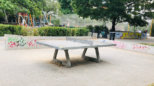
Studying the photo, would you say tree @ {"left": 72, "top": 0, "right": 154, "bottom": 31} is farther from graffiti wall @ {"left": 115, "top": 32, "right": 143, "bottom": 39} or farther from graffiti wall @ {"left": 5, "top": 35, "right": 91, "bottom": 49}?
graffiti wall @ {"left": 5, "top": 35, "right": 91, "bottom": 49}

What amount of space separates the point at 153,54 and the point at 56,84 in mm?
7098

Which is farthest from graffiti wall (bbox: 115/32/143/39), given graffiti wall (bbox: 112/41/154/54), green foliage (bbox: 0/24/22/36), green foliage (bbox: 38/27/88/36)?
green foliage (bbox: 0/24/22/36)

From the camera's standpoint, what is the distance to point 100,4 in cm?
1644

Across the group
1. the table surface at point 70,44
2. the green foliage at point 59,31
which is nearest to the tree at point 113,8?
the green foliage at point 59,31

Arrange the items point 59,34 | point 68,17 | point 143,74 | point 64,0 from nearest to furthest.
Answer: point 143,74
point 59,34
point 68,17
point 64,0

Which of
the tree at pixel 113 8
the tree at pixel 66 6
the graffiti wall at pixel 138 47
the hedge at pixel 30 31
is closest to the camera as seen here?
the graffiti wall at pixel 138 47

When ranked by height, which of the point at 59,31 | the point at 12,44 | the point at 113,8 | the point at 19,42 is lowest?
the point at 12,44

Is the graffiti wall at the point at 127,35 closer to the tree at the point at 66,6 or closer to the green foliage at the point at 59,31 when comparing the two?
the green foliage at the point at 59,31

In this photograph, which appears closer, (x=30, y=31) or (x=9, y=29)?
(x=30, y=31)

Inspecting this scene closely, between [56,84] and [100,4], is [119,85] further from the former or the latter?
[100,4]

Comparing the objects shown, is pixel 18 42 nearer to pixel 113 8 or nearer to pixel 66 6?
pixel 113 8

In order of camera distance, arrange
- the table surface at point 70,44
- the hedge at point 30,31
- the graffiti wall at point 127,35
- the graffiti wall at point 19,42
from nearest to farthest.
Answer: the table surface at point 70,44 < the graffiti wall at point 19,42 < the hedge at point 30,31 < the graffiti wall at point 127,35

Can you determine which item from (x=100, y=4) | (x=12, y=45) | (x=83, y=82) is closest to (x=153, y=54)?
(x=83, y=82)

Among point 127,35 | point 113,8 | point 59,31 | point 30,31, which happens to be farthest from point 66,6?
point 30,31
